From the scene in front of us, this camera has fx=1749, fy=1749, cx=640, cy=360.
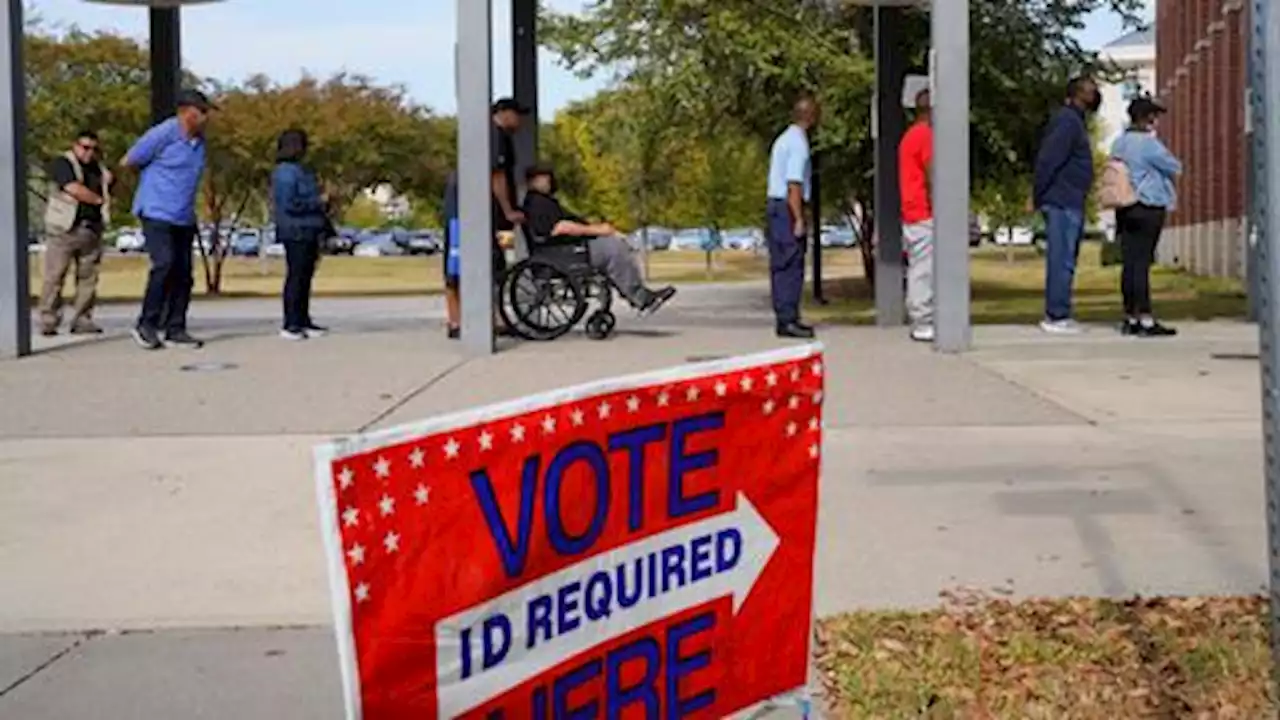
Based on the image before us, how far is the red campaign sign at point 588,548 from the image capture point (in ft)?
9.66

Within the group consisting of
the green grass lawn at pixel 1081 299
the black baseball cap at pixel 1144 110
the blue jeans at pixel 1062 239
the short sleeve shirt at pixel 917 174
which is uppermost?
the black baseball cap at pixel 1144 110

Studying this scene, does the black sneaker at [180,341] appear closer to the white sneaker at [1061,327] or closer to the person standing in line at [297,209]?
the person standing in line at [297,209]

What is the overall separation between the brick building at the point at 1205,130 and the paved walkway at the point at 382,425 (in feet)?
75.8

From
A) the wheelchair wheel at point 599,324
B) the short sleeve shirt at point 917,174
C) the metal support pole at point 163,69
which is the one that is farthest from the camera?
the metal support pole at point 163,69

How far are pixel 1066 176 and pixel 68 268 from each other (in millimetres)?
9089

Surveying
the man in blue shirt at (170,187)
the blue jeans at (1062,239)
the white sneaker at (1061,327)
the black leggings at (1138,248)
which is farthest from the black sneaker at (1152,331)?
the man in blue shirt at (170,187)

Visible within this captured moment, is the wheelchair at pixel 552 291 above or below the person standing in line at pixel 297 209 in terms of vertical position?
below

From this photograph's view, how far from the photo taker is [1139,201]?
15.3m

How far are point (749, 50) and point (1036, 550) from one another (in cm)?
1905

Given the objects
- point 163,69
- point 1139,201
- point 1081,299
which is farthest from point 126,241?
point 1139,201

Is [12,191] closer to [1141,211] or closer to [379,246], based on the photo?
[1141,211]

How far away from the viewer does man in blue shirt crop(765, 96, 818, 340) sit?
14953mm

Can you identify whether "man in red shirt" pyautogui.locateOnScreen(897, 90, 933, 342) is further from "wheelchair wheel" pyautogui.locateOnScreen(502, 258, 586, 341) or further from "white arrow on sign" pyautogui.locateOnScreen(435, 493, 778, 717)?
"white arrow on sign" pyautogui.locateOnScreen(435, 493, 778, 717)

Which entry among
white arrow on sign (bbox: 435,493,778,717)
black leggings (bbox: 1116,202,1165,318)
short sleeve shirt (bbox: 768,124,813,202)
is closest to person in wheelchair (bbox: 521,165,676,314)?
short sleeve shirt (bbox: 768,124,813,202)
